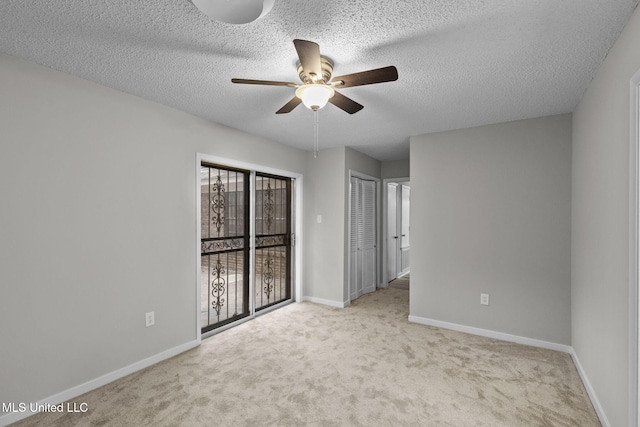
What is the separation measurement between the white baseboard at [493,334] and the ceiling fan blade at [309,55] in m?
3.23

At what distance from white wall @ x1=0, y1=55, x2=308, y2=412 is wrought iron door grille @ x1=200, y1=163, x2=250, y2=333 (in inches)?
10.4

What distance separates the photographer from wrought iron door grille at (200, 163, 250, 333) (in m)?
3.40

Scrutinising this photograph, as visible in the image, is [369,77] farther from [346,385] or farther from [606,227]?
[346,385]

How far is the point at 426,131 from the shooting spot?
3.72 m

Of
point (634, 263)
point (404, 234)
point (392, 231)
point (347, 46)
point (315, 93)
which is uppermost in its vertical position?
point (347, 46)

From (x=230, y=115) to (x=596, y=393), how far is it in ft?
12.5

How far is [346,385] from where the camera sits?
94.7 inches

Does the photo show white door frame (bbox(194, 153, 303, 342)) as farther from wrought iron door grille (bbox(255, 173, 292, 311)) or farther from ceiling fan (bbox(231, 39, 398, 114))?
ceiling fan (bbox(231, 39, 398, 114))

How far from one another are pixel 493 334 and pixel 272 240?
2.95 meters

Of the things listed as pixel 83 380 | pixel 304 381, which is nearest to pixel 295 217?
pixel 304 381

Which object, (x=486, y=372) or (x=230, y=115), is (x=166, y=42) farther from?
(x=486, y=372)

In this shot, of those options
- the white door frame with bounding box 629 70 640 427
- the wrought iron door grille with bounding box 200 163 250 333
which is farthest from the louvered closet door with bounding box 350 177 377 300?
the white door frame with bounding box 629 70 640 427

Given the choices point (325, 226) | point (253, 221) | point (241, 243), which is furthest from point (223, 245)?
point (325, 226)

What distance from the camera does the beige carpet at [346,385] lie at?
6.64 ft
